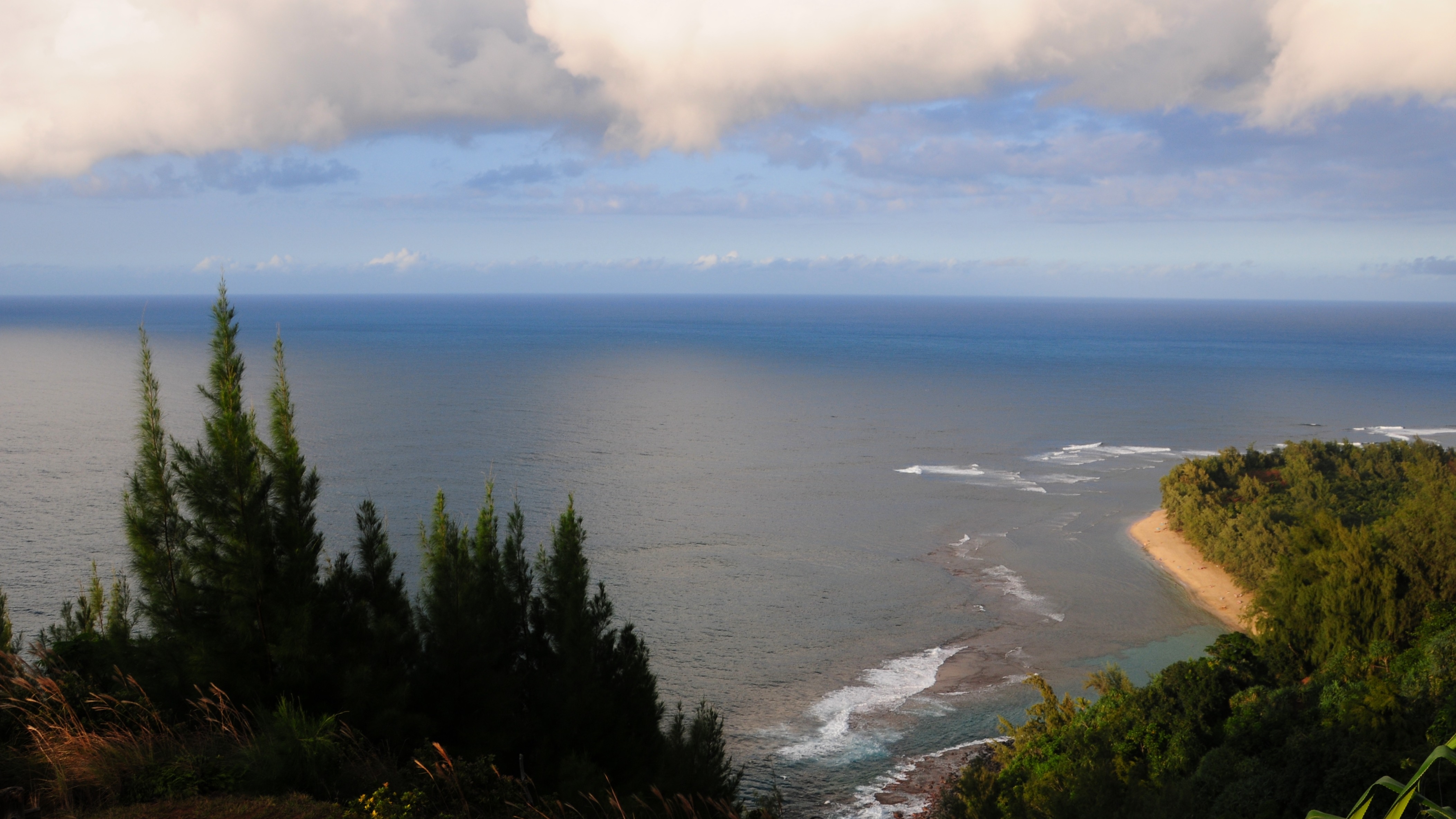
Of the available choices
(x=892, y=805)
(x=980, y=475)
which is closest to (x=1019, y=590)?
(x=892, y=805)

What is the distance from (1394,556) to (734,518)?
109 feet

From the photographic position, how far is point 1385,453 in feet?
186

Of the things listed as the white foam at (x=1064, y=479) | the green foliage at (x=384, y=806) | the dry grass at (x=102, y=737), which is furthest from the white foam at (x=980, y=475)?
the green foliage at (x=384, y=806)

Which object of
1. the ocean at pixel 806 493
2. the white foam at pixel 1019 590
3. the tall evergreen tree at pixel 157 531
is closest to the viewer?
the tall evergreen tree at pixel 157 531

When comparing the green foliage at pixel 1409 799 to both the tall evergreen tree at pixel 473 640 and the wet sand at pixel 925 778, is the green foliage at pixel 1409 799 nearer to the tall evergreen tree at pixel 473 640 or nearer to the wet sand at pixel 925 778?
the tall evergreen tree at pixel 473 640

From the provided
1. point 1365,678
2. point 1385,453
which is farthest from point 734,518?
point 1385,453

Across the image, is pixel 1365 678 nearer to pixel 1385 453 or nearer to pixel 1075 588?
pixel 1075 588

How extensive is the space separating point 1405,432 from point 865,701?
244 feet

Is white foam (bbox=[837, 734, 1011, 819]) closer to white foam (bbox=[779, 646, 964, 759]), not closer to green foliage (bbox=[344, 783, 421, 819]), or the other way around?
white foam (bbox=[779, 646, 964, 759])

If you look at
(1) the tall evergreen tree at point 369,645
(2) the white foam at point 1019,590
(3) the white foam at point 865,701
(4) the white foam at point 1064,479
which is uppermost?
(1) the tall evergreen tree at point 369,645

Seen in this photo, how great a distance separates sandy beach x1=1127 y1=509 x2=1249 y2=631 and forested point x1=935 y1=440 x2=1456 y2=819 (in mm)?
3409

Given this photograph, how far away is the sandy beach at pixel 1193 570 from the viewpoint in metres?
40.2

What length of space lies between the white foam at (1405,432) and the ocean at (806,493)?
94 cm

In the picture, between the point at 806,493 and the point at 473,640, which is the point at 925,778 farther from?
the point at 806,493
